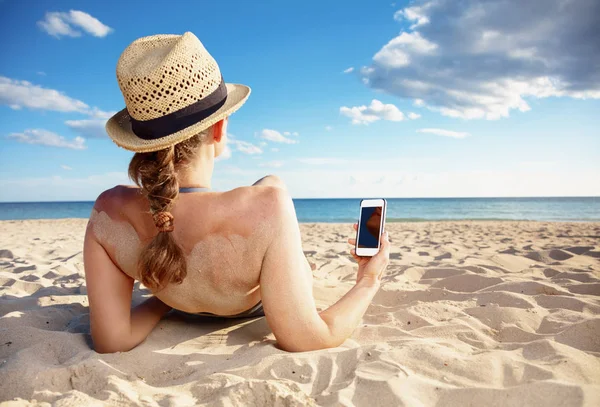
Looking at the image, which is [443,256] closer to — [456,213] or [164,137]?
[164,137]

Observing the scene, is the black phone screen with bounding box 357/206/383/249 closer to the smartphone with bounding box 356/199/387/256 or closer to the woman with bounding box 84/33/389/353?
the smartphone with bounding box 356/199/387/256

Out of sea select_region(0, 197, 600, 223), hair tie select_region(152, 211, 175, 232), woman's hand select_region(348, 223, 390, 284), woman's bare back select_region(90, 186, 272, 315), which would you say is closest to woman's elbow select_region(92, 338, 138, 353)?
woman's bare back select_region(90, 186, 272, 315)

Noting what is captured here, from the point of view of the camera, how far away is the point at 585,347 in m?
2.20

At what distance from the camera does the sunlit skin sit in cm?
198

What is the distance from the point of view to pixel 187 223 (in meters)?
2.00

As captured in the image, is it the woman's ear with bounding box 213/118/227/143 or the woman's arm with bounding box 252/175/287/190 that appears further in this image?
the woman's arm with bounding box 252/175/287/190

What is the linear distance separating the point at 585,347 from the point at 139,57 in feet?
8.79

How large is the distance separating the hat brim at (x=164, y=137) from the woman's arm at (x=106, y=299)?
1.69ft

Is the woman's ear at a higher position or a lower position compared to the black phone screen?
higher

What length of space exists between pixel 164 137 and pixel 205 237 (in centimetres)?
50

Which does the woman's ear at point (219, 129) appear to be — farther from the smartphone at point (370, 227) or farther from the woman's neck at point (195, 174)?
the smartphone at point (370, 227)

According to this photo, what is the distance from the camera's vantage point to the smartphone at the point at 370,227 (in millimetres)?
2650

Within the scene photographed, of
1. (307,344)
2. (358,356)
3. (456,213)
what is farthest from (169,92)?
(456,213)

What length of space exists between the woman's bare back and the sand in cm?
35
